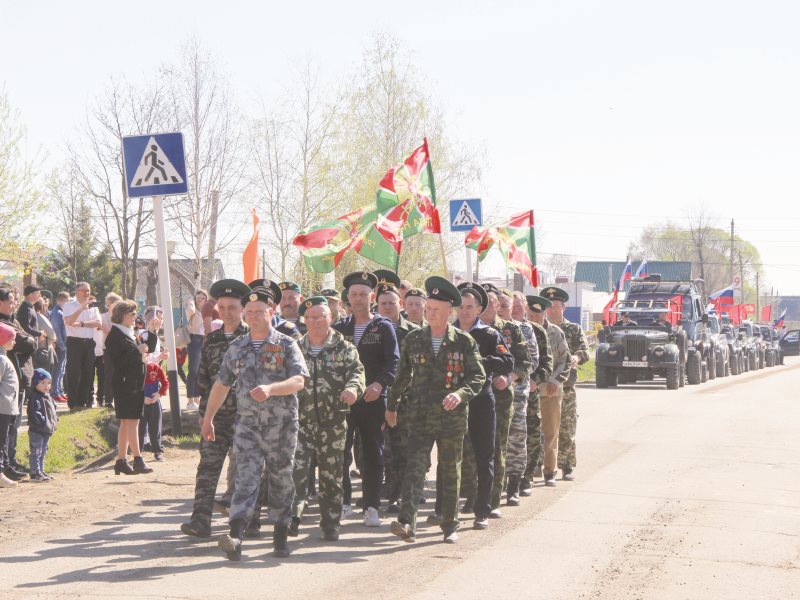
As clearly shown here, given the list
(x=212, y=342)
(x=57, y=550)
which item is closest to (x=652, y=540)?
(x=212, y=342)

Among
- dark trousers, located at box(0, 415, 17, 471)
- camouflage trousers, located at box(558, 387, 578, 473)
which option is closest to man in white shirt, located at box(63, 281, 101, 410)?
dark trousers, located at box(0, 415, 17, 471)

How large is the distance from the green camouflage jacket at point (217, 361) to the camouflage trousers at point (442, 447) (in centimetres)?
135

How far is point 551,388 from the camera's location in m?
11.0

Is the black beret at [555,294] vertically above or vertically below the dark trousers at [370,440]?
above

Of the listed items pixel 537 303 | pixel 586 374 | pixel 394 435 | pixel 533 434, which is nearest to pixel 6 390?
pixel 394 435

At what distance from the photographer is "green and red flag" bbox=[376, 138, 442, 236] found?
47.4ft

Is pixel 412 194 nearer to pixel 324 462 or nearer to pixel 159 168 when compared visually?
pixel 159 168

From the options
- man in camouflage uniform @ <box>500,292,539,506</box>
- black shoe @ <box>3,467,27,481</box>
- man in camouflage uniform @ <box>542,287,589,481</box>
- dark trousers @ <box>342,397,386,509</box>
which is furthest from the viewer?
man in camouflage uniform @ <box>542,287,589,481</box>

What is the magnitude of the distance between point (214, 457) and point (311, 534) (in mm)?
948

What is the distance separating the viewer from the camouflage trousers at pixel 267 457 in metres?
7.36

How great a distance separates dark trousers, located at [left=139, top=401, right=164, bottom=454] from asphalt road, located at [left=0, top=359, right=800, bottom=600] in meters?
0.55

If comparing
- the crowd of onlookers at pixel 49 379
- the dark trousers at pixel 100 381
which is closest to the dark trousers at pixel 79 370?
the dark trousers at pixel 100 381

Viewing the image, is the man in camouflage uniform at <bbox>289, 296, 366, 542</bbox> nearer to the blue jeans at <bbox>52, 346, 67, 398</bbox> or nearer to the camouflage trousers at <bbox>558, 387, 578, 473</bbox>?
the camouflage trousers at <bbox>558, 387, 578, 473</bbox>

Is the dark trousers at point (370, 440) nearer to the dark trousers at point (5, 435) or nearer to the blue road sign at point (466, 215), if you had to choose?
the dark trousers at point (5, 435)
